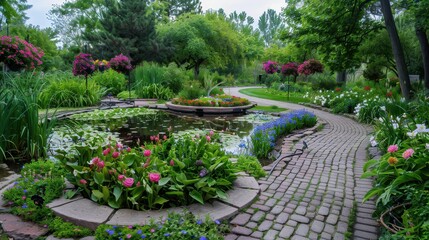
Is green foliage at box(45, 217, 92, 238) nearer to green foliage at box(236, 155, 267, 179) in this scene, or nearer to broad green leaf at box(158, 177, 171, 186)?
broad green leaf at box(158, 177, 171, 186)

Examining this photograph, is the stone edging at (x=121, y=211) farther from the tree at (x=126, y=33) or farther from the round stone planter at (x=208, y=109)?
the tree at (x=126, y=33)

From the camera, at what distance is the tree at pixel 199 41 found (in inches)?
898

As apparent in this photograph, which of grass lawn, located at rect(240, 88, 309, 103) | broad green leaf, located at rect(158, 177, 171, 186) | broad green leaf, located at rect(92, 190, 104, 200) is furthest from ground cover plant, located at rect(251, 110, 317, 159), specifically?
grass lawn, located at rect(240, 88, 309, 103)

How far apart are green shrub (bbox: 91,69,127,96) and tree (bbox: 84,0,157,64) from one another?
6876 millimetres

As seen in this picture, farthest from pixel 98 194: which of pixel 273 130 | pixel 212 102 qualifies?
pixel 212 102

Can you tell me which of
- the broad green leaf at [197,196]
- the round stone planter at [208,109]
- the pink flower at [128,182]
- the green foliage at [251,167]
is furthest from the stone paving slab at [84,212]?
the round stone planter at [208,109]

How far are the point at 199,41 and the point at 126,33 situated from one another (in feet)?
16.9

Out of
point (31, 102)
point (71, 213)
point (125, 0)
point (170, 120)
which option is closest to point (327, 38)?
point (170, 120)

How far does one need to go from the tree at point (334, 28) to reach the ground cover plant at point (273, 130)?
2272mm

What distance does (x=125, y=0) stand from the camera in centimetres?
2198

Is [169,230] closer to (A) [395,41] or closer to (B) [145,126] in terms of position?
(B) [145,126]

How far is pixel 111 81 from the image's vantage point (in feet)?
45.5

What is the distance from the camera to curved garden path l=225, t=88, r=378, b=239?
2.25m

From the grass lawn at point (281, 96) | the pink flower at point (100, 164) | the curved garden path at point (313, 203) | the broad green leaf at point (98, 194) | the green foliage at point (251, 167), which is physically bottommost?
the grass lawn at point (281, 96)
